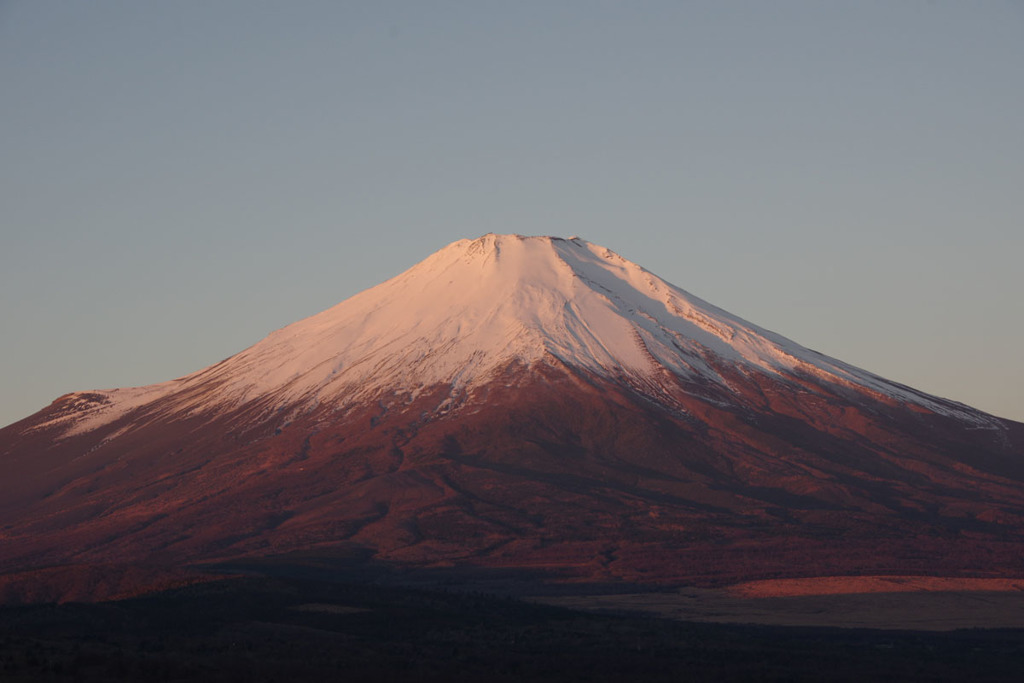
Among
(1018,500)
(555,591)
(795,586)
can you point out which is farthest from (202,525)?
(1018,500)

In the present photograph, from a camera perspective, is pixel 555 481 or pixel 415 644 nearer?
pixel 415 644

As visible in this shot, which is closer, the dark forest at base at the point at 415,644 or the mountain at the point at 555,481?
the dark forest at base at the point at 415,644

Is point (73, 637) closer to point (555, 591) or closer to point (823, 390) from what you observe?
point (555, 591)

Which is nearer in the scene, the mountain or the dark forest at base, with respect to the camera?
the dark forest at base

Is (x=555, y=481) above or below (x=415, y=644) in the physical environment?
above
